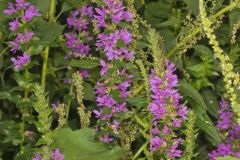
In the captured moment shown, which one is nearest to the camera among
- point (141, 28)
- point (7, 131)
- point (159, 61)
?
point (159, 61)

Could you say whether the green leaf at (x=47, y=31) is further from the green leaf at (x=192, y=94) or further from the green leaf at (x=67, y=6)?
the green leaf at (x=192, y=94)

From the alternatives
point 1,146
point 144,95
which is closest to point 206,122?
point 144,95

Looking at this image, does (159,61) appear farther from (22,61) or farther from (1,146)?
(1,146)

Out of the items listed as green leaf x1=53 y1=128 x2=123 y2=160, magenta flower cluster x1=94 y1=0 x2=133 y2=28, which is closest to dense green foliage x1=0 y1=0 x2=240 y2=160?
green leaf x1=53 y1=128 x2=123 y2=160

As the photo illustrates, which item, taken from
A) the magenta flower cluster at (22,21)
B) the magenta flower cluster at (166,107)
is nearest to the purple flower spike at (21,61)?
the magenta flower cluster at (22,21)

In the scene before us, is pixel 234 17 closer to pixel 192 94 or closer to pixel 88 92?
pixel 192 94

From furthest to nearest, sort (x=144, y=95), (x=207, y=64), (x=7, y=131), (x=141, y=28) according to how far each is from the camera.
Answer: (x=141, y=28), (x=207, y=64), (x=7, y=131), (x=144, y=95)

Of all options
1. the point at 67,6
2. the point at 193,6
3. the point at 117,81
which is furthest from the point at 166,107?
the point at 67,6
